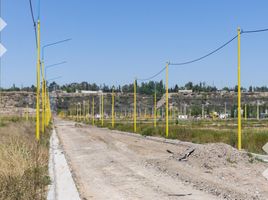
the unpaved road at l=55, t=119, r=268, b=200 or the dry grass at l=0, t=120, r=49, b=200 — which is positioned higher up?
the dry grass at l=0, t=120, r=49, b=200

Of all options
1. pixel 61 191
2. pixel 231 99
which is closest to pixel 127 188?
pixel 61 191

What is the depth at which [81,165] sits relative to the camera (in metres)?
19.2

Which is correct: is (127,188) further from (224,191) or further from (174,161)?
(174,161)

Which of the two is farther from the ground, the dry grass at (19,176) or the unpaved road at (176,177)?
the dry grass at (19,176)

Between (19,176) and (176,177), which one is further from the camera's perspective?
(176,177)

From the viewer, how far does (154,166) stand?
60.0 ft

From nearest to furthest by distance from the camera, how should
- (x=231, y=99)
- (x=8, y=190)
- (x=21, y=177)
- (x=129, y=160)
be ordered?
(x=8, y=190)
(x=21, y=177)
(x=129, y=160)
(x=231, y=99)

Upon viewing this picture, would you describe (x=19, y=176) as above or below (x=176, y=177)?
above

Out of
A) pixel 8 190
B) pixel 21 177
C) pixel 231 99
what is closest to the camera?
pixel 8 190

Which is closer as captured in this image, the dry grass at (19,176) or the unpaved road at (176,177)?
the dry grass at (19,176)

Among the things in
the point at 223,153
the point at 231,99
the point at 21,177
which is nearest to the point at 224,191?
the point at 21,177

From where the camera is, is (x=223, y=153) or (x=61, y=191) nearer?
(x=61, y=191)

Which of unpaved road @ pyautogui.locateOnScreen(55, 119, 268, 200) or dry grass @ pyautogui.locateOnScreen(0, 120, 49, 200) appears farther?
unpaved road @ pyautogui.locateOnScreen(55, 119, 268, 200)

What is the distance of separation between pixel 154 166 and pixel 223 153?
267 centimetres
